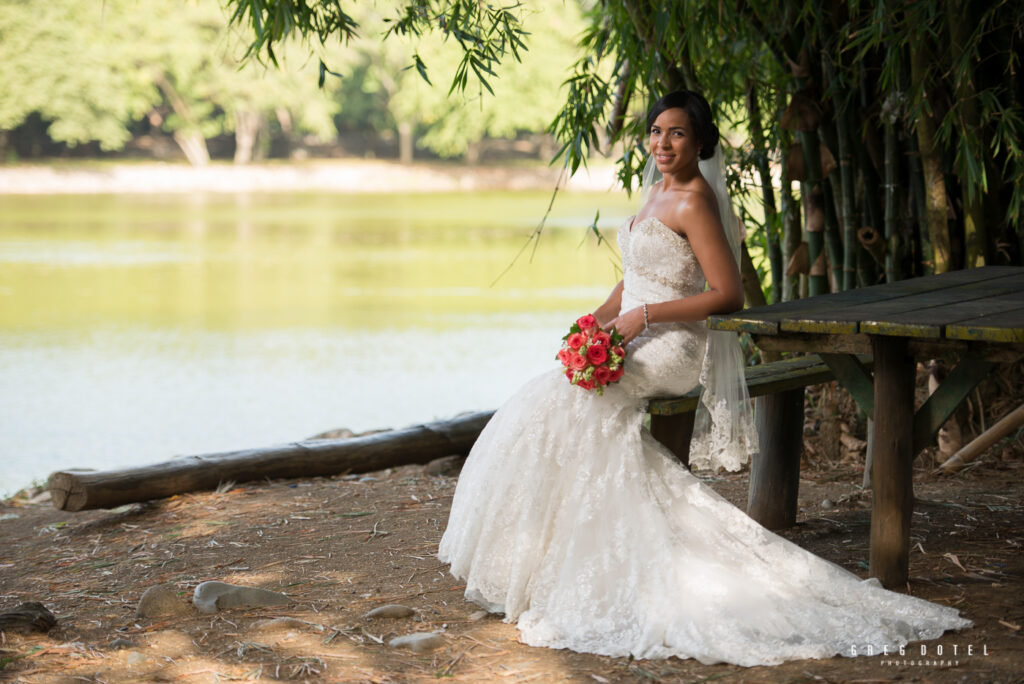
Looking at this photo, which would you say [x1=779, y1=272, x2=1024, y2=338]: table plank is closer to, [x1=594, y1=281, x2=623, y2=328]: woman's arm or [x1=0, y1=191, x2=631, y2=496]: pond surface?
[x1=594, y1=281, x2=623, y2=328]: woman's arm

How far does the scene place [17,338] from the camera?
10.9m

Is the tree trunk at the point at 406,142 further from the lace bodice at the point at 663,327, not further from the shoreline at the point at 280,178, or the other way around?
the lace bodice at the point at 663,327

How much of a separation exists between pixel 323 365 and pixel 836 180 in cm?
612

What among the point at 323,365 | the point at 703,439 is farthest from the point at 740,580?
the point at 323,365

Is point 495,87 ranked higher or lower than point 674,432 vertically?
higher

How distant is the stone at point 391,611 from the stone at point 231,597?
316 millimetres

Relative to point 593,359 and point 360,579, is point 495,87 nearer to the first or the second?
point 360,579

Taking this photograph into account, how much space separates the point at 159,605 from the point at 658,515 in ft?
4.64

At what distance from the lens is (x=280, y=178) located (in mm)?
Result: 36156

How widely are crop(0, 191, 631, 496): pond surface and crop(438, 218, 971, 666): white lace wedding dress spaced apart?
372 cm

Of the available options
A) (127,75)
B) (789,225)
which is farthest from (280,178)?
(789,225)

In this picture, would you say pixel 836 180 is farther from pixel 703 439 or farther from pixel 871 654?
pixel 871 654

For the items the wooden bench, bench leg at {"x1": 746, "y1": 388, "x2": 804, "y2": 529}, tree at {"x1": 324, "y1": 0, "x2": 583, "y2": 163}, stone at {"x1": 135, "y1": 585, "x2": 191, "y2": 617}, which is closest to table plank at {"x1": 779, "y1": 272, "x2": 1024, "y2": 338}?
the wooden bench

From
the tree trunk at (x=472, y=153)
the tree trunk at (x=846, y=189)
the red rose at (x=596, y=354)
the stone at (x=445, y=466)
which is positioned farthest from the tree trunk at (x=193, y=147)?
the red rose at (x=596, y=354)
